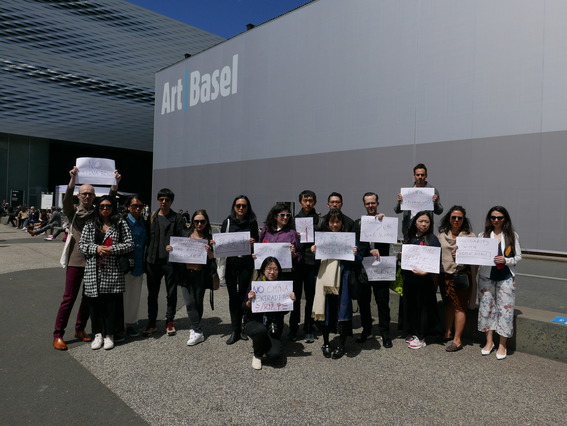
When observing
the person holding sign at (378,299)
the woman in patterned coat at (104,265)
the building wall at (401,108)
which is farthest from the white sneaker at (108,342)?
the building wall at (401,108)

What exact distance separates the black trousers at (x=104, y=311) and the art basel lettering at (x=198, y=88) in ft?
58.1

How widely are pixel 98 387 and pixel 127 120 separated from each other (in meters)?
42.1

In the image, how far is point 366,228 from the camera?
4.95 meters

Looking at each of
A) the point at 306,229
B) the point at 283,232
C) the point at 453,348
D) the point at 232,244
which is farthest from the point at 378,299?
the point at 232,244

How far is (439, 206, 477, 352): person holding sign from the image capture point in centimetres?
482

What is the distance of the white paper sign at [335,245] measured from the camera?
464 centimetres

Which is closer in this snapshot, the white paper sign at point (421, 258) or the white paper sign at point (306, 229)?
the white paper sign at point (421, 258)

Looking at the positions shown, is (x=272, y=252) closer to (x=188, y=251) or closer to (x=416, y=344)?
(x=188, y=251)

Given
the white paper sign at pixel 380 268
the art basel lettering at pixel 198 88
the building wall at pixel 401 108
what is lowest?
the white paper sign at pixel 380 268

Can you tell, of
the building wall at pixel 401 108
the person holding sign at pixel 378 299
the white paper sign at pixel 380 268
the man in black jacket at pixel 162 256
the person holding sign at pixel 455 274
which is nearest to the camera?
the person holding sign at pixel 455 274

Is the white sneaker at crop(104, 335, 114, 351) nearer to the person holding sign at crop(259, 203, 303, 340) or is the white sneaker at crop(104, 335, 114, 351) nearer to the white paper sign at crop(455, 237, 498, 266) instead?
the person holding sign at crop(259, 203, 303, 340)

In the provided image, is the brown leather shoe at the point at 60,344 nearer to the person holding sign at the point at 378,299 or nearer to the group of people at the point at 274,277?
the group of people at the point at 274,277

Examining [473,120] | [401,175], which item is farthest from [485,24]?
[401,175]

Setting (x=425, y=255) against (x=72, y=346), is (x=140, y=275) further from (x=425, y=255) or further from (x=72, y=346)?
(x=425, y=255)
